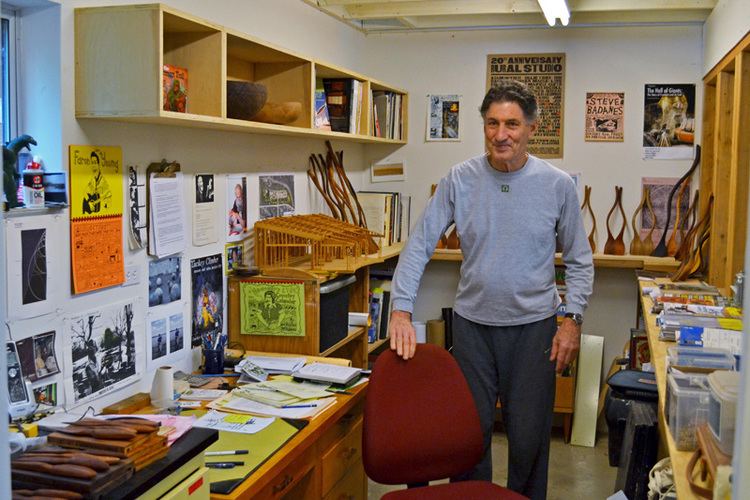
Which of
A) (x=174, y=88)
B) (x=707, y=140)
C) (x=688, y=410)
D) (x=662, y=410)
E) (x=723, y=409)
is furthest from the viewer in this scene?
(x=707, y=140)

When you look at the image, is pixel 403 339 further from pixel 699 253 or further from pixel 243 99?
pixel 699 253

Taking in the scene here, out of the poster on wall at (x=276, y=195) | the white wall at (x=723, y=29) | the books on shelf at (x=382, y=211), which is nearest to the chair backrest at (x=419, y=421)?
the poster on wall at (x=276, y=195)

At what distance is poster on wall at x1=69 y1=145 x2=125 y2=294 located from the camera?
2336mm

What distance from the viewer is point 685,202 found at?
4.69 meters

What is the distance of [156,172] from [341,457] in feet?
3.73

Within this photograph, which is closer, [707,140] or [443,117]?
[707,140]

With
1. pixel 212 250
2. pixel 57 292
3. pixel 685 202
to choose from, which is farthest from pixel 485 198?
pixel 685 202

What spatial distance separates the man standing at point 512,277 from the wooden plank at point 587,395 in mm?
1932

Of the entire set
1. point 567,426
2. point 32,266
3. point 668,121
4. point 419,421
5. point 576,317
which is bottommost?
point 567,426

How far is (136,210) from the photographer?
2631 mm

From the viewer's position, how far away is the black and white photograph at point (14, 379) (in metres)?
2.09

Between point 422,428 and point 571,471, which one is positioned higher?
point 422,428

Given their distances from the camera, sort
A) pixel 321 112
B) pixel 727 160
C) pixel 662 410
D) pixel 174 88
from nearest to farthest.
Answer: pixel 662 410
pixel 174 88
pixel 321 112
pixel 727 160

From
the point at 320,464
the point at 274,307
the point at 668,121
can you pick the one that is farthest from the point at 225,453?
the point at 668,121
